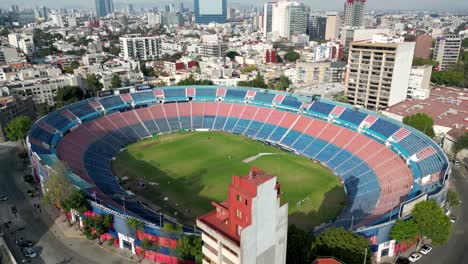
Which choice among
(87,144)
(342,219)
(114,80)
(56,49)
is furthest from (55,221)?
(56,49)

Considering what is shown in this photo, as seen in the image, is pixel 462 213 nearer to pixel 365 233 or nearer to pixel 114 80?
pixel 365 233

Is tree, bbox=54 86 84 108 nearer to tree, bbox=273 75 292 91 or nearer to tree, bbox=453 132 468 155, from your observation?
tree, bbox=273 75 292 91

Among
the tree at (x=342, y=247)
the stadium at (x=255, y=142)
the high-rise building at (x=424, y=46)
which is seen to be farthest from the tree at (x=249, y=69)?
the tree at (x=342, y=247)

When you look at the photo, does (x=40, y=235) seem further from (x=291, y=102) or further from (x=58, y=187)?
(x=291, y=102)

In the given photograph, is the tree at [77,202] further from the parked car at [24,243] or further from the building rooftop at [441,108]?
the building rooftop at [441,108]

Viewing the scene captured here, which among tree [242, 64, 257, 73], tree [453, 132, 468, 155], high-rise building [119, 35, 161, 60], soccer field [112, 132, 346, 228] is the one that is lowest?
soccer field [112, 132, 346, 228]

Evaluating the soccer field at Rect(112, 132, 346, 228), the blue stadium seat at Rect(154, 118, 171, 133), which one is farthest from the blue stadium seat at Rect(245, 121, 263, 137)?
the blue stadium seat at Rect(154, 118, 171, 133)
